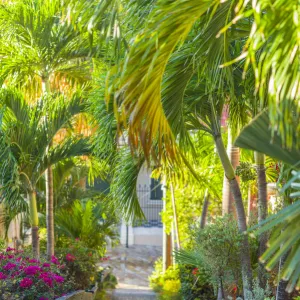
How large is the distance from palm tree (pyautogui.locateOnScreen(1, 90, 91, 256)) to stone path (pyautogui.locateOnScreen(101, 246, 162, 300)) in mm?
3331

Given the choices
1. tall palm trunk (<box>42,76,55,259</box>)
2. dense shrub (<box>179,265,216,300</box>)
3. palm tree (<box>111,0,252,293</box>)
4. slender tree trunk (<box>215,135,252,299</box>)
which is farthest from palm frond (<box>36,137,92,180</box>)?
palm tree (<box>111,0,252,293</box>)

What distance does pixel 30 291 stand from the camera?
8750 millimetres

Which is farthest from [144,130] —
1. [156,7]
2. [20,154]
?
[20,154]

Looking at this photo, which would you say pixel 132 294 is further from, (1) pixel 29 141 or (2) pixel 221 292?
(1) pixel 29 141

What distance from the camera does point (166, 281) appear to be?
15.4 metres

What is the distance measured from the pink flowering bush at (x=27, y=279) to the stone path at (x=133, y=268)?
3.87 m

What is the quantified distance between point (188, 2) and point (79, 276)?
921cm

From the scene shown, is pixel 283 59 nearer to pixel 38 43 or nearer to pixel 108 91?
pixel 108 91

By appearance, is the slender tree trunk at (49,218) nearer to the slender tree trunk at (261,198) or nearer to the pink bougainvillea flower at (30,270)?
the pink bougainvillea flower at (30,270)

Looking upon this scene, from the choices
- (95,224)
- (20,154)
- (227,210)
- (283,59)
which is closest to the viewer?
(283,59)

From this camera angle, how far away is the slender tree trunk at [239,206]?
872 cm

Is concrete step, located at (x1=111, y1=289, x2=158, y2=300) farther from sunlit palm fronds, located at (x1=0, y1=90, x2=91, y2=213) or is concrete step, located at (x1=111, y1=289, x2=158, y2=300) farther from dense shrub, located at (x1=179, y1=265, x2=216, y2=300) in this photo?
sunlit palm fronds, located at (x1=0, y1=90, x2=91, y2=213)

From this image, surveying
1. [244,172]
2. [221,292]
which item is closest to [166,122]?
[244,172]

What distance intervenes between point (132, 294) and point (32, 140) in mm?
4266
